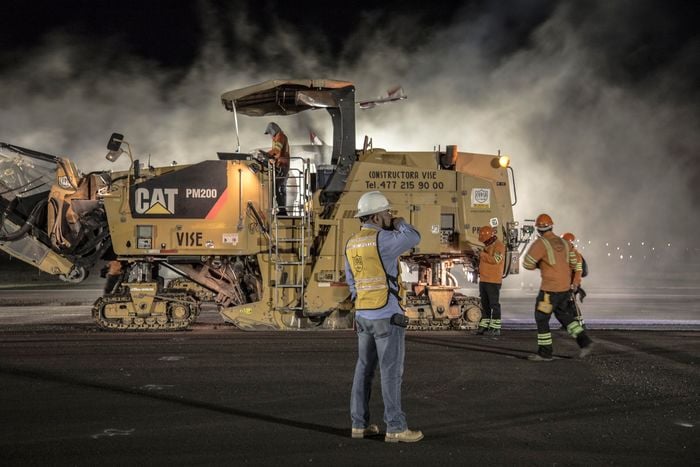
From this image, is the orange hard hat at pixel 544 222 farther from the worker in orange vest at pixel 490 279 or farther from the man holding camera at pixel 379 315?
the man holding camera at pixel 379 315

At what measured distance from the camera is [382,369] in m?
4.87

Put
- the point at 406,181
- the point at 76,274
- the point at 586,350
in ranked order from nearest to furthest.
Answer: the point at 586,350 < the point at 406,181 < the point at 76,274

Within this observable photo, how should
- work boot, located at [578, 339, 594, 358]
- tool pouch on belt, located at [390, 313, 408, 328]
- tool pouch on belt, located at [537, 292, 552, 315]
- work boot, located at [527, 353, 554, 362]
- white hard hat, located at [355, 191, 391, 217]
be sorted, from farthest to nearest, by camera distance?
1. work boot, located at [578, 339, 594, 358]
2. tool pouch on belt, located at [537, 292, 552, 315]
3. work boot, located at [527, 353, 554, 362]
4. white hard hat, located at [355, 191, 391, 217]
5. tool pouch on belt, located at [390, 313, 408, 328]

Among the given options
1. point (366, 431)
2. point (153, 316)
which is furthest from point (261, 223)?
point (366, 431)

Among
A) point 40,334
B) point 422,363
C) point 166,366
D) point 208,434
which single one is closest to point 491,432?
point 208,434

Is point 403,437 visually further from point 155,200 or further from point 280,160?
point 155,200

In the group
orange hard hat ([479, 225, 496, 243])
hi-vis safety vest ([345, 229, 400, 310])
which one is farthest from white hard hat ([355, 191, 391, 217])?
orange hard hat ([479, 225, 496, 243])

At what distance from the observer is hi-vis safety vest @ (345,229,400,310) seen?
16.3 feet

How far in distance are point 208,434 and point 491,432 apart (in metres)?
2.16

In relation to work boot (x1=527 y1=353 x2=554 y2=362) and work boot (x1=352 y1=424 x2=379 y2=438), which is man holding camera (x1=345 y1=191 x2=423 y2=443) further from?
work boot (x1=527 y1=353 x2=554 y2=362)

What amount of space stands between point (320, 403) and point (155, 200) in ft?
19.4

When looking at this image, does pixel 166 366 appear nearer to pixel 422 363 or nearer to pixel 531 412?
pixel 422 363

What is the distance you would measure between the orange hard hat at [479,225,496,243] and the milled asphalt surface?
1.85 metres

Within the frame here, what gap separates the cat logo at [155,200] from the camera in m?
10.7
